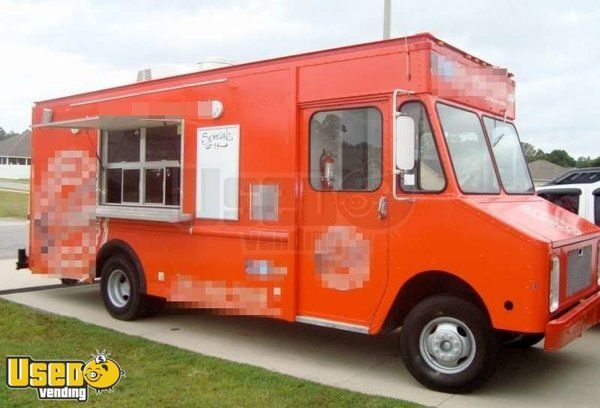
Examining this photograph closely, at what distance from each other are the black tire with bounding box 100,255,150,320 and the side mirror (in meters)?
3.79

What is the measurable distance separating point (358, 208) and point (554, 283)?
1700 mm

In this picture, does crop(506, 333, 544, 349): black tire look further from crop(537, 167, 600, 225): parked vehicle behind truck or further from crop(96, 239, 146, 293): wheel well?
crop(96, 239, 146, 293): wheel well

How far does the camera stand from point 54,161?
8.50 metres

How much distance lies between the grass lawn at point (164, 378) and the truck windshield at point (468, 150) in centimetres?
191

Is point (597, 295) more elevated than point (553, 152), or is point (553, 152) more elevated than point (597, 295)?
point (553, 152)

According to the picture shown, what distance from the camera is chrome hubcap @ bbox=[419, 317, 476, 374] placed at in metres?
4.92

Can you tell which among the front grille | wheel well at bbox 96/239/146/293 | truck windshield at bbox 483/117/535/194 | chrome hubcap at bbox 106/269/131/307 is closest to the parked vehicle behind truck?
truck windshield at bbox 483/117/535/194

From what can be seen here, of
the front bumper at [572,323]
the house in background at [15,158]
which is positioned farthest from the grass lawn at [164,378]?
the house in background at [15,158]

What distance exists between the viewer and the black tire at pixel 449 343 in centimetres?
482

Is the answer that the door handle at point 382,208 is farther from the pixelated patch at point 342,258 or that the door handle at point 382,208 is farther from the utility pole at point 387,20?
the utility pole at point 387,20

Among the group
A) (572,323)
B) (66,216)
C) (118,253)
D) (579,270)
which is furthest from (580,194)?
(66,216)

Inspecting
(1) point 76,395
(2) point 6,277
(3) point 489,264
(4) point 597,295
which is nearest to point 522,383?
(4) point 597,295

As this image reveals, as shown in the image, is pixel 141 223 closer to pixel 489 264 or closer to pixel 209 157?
pixel 209 157

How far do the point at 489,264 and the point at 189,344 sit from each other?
3.33m
